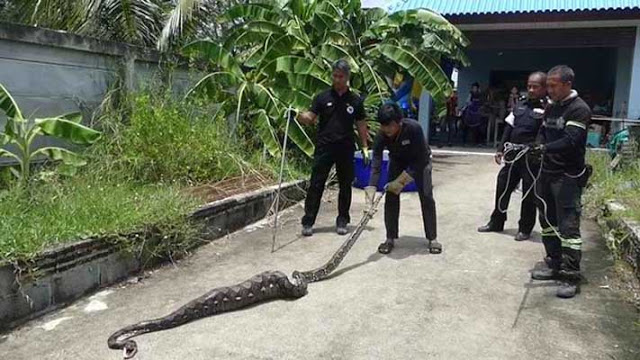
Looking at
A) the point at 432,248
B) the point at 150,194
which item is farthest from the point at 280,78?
the point at 432,248

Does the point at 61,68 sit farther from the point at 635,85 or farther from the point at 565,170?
the point at 635,85

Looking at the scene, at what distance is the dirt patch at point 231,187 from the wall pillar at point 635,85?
27.6 ft

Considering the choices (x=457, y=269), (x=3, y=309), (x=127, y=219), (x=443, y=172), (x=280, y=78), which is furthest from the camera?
(x=443, y=172)

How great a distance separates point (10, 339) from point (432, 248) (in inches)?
148

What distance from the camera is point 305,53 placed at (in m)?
8.85

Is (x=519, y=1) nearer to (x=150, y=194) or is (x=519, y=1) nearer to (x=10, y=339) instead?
(x=150, y=194)

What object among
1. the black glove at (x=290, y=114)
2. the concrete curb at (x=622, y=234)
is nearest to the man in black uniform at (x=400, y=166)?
the black glove at (x=290, y=114)

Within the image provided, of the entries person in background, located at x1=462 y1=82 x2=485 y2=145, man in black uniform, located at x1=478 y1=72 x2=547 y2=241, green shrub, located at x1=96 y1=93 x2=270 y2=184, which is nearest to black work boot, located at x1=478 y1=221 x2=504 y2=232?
man in black uniform, located at x1=478 y1=72 x2=547 y2=241

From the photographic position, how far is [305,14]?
932 cm

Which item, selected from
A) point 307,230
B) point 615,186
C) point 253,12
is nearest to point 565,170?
point 307,230

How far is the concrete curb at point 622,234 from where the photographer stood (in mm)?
4652

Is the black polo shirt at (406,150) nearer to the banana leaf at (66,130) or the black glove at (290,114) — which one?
the black glove at (290,114)

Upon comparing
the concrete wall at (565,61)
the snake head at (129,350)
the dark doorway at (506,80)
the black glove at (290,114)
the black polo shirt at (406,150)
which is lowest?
the snake head at (129,350)

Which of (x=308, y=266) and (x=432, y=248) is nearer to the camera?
(x=308, y=266)
